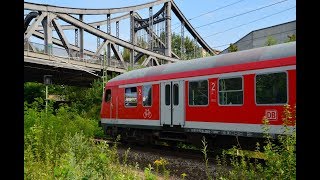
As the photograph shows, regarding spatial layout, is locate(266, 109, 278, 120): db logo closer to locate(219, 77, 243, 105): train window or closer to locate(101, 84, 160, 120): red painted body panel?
locate(219, 77, 243, 105): train window

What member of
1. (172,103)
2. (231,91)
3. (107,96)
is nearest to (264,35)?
(107,96)

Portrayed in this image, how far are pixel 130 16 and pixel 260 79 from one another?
267 ft

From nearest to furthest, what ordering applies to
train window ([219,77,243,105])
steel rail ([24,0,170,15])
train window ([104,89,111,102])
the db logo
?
the db logo
train window ([219,77,243,105])
train window ([104,89,111,102])
steel rail ([24,0,170,15])

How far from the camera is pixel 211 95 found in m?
11.0

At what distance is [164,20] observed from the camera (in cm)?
9700

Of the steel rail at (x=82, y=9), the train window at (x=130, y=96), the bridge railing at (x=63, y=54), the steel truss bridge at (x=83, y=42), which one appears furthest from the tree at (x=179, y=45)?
the train window at (x=130, y=96)

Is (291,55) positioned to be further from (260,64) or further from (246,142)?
(246,142)

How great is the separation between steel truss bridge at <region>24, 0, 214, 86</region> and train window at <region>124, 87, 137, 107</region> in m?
5.06

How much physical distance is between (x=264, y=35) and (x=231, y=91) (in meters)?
39.5

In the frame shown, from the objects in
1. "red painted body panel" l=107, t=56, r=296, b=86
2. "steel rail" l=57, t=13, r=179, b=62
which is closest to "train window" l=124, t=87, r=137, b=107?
"red painted body panel" l=107, t=56, r=296, b=86

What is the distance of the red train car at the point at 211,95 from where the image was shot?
30.5 feet

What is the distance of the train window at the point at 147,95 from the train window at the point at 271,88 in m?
5.03

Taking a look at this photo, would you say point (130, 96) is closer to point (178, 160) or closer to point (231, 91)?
point (178, 160)

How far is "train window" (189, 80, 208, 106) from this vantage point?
37.0 ft
